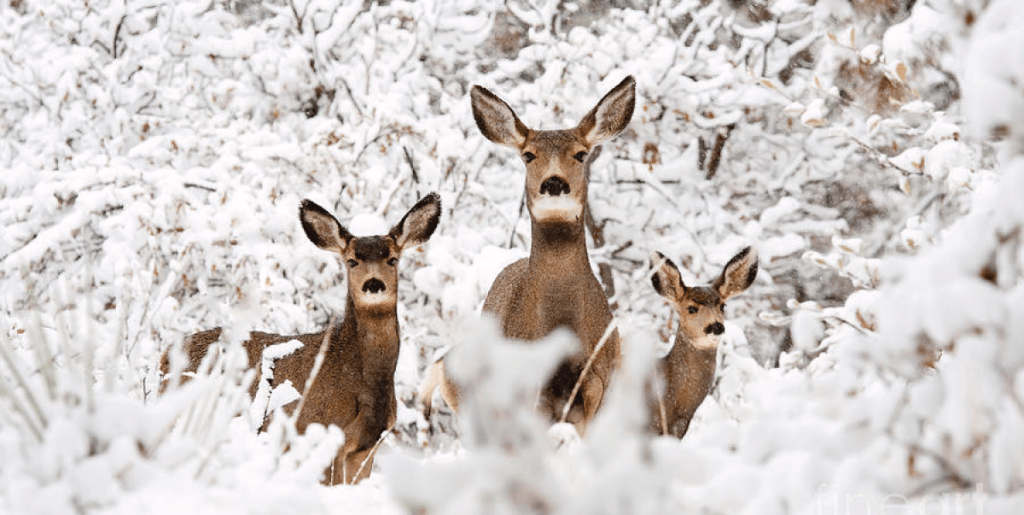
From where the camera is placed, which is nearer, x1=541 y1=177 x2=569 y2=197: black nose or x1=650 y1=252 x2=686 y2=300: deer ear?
x1=541 y1=177 x2=569 y2=197: black nose

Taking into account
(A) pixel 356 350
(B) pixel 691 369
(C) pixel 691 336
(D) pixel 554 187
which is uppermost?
(D) pixel 554 187

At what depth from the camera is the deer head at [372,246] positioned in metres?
5.58

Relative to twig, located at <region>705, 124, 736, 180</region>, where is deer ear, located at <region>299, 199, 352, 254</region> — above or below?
above

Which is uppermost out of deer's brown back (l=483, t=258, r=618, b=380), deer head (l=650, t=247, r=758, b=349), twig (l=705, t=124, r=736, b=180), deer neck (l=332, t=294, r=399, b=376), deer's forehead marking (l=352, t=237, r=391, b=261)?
deer's forehead marking (l=352, t=237, r=391, b=261)

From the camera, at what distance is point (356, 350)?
18.5 ft

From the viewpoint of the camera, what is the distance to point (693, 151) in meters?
11.1

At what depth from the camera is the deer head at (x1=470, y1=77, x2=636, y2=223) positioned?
5121mm

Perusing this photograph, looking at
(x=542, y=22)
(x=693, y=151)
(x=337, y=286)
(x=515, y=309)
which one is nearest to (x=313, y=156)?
(x=337, y=286)

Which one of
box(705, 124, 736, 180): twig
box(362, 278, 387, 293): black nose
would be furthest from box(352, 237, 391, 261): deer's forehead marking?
box(705, 124, 736, 180): twig

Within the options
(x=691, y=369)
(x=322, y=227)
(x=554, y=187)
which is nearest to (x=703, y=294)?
(x=691, y=369)

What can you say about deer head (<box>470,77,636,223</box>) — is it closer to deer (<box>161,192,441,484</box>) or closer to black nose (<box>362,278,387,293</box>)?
deer (<box>161,192,441,484</box>)

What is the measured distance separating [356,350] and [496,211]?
4.64 m

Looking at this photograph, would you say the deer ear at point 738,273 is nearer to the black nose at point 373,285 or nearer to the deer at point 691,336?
the deer at point 691,336

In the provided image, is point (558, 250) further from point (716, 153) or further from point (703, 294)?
point (716, 153)
